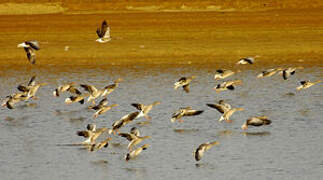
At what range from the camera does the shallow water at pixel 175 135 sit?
11.5 m

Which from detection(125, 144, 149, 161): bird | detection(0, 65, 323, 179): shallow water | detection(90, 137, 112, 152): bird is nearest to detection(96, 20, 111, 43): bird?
detection(0, 65, 323, 179): shallow water

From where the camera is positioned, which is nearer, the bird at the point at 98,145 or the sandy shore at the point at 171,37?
the bird at the point at 98,145

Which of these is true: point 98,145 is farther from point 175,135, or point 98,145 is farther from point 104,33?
point 104,33

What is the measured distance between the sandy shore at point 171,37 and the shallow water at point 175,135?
3.43 metres

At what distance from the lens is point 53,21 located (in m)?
32.7

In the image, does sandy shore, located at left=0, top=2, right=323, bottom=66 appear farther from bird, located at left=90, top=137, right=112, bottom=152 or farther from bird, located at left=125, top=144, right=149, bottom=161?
bird, located at left=125, top=144, right=149, bottom=161

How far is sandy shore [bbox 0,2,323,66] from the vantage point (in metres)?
25.2

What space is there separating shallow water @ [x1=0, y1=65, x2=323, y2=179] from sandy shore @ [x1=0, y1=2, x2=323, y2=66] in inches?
135

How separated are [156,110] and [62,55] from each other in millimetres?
9649

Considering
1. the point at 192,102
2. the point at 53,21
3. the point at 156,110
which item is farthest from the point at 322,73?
the point at 53,21

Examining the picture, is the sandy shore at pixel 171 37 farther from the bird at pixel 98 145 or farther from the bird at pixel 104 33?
the bird at pixel 98 145

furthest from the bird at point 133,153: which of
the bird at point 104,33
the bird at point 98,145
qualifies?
the bird at point 104,33

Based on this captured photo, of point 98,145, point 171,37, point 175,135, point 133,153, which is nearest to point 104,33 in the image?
point 175,135

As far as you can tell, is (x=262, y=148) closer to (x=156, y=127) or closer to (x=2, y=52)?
(x=156, y=127)
